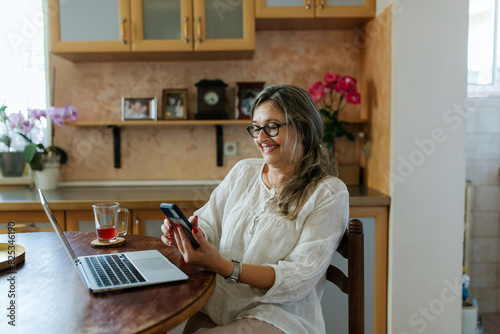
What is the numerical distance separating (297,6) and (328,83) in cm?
46

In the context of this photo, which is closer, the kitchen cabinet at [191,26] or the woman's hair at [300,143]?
the woman's hair at [300,143]

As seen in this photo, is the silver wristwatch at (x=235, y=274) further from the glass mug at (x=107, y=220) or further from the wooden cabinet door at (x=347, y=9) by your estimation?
the wooden cabinet door at (x=347, y=9)

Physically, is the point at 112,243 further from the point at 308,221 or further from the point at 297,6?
the point at 297,6

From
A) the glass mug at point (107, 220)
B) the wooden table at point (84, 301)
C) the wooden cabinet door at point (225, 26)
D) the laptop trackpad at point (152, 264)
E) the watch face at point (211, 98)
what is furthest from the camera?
the watch face at point (211, 98)

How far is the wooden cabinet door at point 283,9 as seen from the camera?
2.39 m

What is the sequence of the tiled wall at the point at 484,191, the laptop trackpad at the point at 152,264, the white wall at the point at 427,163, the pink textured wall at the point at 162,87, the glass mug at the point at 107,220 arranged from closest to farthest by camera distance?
the laptop trackpad at the point at 152,264 < the glass mug at the point at 107,220 < the white wall at the point at 427,163 < the pink textured wall at the point at 162,87 < the tiled wall at the point at 484,191

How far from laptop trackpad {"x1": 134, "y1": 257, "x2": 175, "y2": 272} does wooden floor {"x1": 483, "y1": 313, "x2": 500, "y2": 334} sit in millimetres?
2351

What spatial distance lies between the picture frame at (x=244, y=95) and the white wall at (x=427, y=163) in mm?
877

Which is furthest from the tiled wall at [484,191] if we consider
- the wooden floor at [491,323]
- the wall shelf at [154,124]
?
the wall shelf at [154,124]

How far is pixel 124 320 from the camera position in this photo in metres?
0.81

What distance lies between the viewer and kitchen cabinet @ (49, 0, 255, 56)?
238 centimetres

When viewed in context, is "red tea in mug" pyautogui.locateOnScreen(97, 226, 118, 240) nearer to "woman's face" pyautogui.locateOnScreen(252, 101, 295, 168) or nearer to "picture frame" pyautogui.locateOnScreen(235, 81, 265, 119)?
"woman's face" pyautogui.locateOnScreen(252, 101, 295, 168)

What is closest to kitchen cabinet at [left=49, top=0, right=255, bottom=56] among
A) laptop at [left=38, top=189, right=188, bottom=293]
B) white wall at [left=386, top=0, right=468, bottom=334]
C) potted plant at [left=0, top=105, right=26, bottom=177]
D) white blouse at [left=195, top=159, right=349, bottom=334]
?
potted plant at [left=0, top=105, right=26, bottom=177]

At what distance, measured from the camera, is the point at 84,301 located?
91 centimetres
